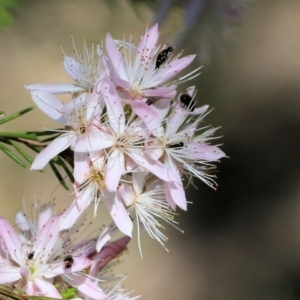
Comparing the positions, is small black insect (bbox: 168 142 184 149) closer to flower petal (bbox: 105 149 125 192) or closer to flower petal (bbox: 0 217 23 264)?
flower petal (bbox: 105 149 125 192)

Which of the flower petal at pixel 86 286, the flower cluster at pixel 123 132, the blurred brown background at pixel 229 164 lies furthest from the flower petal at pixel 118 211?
the blurred brown background at pixel 229 164

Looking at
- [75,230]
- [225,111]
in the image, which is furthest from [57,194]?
[75,230]

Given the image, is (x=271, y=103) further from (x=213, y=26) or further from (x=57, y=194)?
(x=57, y=194)

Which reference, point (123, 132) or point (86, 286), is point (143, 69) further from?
point (86, 286)

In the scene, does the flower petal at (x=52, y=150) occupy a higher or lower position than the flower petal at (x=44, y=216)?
higher

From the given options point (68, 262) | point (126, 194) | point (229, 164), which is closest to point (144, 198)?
point (126, 194)

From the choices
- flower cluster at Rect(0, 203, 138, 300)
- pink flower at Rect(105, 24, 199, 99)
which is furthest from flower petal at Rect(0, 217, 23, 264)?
pink flower at Rect(105, 24, 199, 99)

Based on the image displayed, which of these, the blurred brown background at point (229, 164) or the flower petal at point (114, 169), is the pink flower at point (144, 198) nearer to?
the flower petal at point (114, 169)
